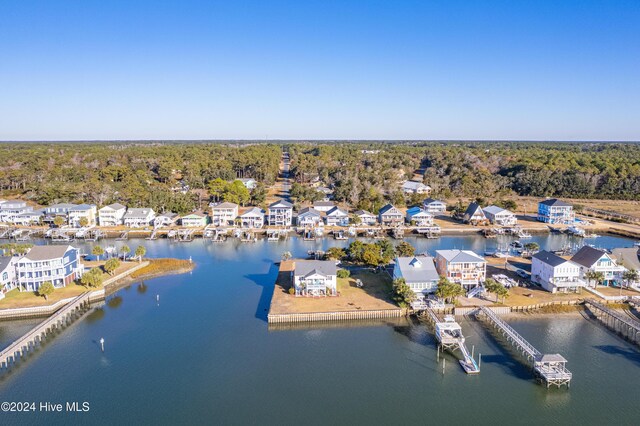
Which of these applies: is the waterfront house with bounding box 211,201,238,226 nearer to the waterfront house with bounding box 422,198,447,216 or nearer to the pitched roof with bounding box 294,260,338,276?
the pitched roof with bounding box 294,260,338,276

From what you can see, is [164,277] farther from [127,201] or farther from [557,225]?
[557,225]

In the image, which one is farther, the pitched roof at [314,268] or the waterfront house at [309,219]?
the waterfront house at [309,219]

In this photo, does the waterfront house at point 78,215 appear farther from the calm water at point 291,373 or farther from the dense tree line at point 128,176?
the calm water at point 291,373

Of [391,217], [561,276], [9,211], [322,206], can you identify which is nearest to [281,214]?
[322,206]

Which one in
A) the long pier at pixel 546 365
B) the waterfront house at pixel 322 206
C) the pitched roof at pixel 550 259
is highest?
the waterfront house at pixel 322 206

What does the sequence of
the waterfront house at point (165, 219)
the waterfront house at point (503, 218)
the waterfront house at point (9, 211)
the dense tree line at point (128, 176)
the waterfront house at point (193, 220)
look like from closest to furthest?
1. the waterfront house at point (165, 219)
2. the waterfront house at point (193, 220)
3. the waterfront house at point (9, 211)
4. the waterfront house at point (503, 218)
5. the dense tree line at point (128, 176)

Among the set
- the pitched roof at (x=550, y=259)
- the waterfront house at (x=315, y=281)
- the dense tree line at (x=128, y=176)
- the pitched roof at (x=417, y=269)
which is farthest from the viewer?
the dense tree line at (x=128, y=176)

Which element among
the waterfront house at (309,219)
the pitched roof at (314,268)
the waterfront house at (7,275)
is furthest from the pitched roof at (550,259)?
the waterfront house at (7,275)

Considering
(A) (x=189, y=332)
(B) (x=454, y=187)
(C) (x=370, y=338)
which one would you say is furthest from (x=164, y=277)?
(B) (x=454, y=187)

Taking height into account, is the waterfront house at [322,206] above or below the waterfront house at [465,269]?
above
